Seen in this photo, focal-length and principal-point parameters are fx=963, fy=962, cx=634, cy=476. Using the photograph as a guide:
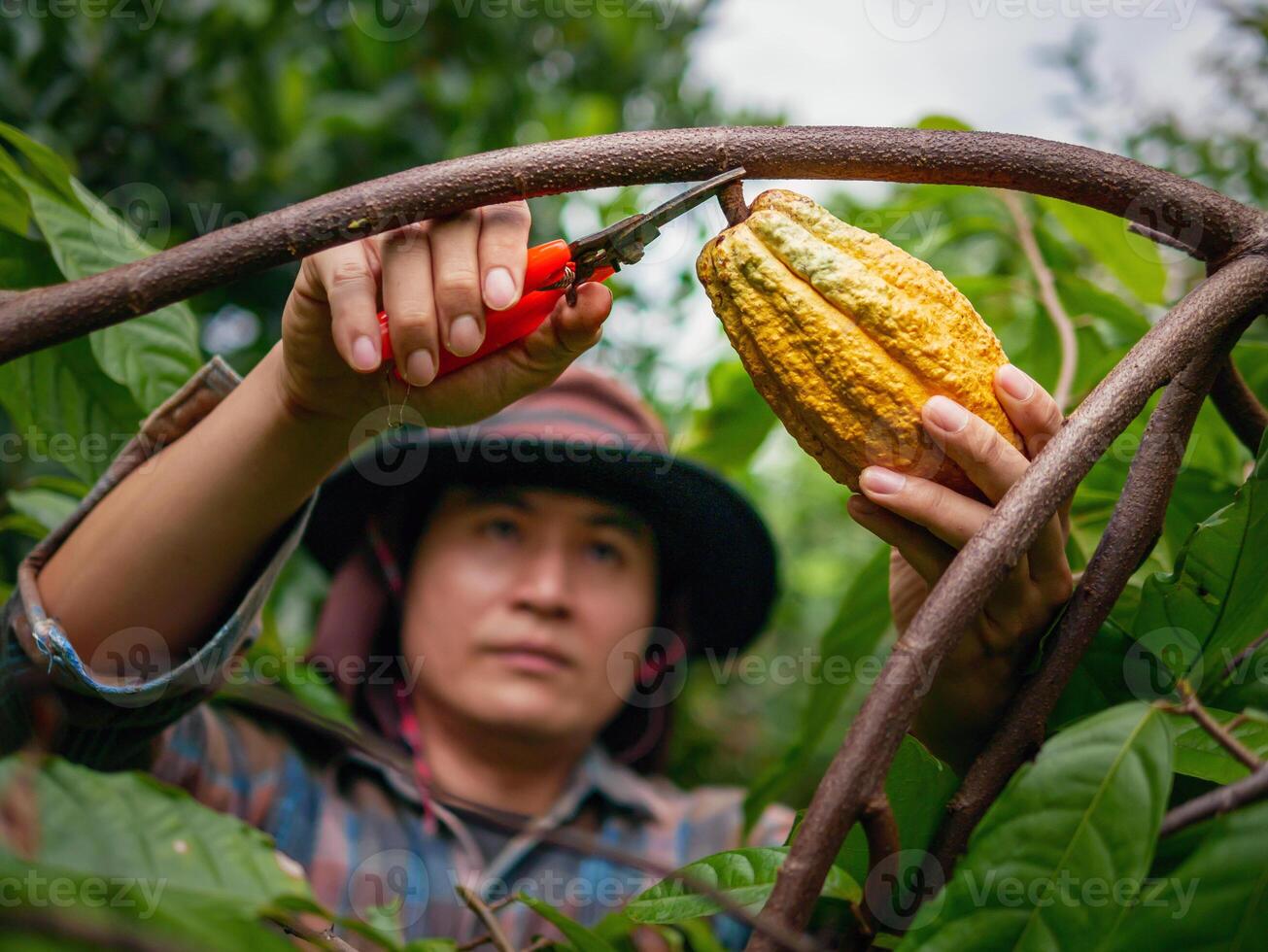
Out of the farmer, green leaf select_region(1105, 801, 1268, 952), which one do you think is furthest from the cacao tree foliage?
the farmer

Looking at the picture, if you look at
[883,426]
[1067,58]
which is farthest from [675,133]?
[1067,58]

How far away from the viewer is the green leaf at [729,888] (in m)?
0.62

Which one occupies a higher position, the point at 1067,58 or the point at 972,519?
the point at 1067,58

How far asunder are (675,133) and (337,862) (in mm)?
1439

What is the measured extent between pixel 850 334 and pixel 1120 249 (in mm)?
777

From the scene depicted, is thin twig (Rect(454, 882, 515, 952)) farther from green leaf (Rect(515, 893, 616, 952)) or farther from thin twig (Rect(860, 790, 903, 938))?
thin twig (Rect(860, 790, 903, 938))

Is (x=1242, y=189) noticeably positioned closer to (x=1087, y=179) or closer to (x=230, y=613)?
(x=1087, y=179)

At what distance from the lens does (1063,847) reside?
50 cm

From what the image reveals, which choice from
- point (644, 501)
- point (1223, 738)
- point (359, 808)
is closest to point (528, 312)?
point (1223, 738)

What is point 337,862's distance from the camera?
1643 millimetres

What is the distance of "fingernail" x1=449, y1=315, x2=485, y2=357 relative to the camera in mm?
715

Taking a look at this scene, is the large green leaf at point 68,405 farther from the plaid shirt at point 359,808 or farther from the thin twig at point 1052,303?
the thin twig at point 1052,303

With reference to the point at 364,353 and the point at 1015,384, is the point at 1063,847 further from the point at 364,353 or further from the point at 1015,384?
the point at 364,353

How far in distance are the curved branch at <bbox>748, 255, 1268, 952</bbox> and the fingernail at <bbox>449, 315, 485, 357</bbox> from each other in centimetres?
38
